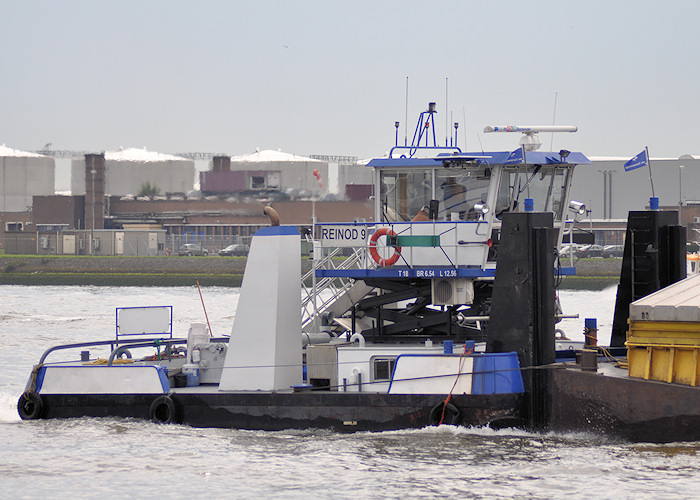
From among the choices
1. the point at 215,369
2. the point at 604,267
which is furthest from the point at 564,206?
the point at 604,267

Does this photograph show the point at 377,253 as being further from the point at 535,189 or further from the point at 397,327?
the point at 535,189

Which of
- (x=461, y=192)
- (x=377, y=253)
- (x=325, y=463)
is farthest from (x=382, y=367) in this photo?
(x=461, y=192)

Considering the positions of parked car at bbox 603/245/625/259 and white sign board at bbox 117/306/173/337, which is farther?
parked car at bbox 603/245/625/259

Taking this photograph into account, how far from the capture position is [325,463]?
16.4 metres

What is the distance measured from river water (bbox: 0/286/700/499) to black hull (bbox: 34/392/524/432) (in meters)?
0.16

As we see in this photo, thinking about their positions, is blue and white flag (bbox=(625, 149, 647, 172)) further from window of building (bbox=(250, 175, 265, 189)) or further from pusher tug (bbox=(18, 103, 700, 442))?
window of building (bbox=(250, 175, 265, 189))

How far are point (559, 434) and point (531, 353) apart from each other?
1.31 metres

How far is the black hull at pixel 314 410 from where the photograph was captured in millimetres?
17031

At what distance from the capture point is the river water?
15.3 m

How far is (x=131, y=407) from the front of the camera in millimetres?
18641

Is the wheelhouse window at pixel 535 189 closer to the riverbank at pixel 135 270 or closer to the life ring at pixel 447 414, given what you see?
the life ring at pixel 447 414

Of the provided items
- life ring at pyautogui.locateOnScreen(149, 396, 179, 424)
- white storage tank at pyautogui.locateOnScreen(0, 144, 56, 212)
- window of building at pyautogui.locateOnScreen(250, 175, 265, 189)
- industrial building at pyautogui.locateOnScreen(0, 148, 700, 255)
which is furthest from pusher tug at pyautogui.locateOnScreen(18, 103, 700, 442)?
white storage tank at pyautogui.locateOnScreen(0, 144, 56, 212)

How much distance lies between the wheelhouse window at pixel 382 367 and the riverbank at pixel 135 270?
5584 centimetres

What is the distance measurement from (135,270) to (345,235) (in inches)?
2548
